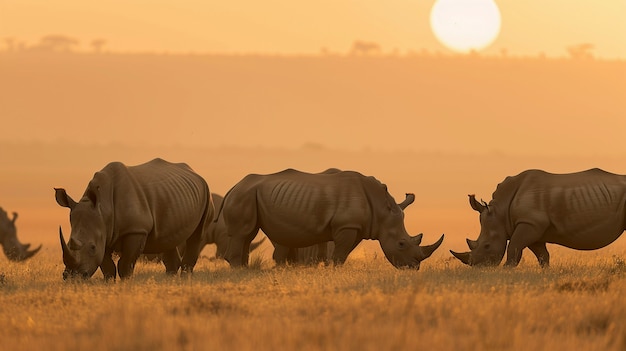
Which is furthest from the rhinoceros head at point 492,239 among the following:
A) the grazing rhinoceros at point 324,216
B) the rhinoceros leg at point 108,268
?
the rhinoceros leg at point 108,268

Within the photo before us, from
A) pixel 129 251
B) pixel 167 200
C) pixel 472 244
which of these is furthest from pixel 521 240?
pixel 129 251

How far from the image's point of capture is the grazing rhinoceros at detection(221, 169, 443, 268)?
16.5m

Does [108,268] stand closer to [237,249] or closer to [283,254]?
[237,249]

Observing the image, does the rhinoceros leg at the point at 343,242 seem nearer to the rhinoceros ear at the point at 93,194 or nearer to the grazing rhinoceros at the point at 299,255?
the grazing rhinoceros at the point at 299,255

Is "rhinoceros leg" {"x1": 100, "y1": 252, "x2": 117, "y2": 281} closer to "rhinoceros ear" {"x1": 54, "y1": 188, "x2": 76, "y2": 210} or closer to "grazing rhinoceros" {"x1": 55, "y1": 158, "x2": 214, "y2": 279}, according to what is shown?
"grazing rhinoceros" {"x1": 55, "y1": 158, "x2": 214, "y2": 279}

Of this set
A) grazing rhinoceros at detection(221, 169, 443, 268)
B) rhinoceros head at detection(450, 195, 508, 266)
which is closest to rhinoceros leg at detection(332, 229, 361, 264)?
grazing rhinoceros at detection(221, 169, 443, 268)

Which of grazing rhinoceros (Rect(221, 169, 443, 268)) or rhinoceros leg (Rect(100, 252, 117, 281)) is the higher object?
grazing rhinoceros (Rect(221, 169, 443, 268))

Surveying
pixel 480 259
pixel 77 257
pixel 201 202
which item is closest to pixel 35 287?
pixel 77 257

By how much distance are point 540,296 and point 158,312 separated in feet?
12.8

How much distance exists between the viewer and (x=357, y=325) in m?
9.27

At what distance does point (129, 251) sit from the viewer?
13844mm

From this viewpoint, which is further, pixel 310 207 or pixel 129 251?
pixel 310 207

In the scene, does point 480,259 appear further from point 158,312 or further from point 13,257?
point 13,257

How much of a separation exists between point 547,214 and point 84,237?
262 inches
